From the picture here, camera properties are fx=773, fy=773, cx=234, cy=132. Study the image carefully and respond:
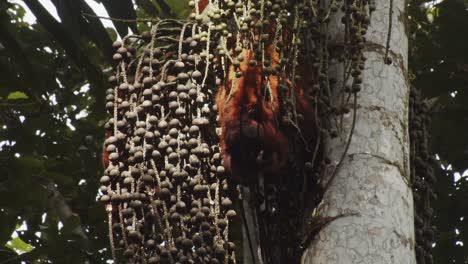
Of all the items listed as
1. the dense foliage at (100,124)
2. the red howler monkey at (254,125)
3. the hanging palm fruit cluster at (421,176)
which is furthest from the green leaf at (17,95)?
the hanging palm fruit cluster at (421,176)

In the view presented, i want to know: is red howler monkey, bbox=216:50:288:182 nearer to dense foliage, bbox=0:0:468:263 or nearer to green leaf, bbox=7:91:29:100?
dense foliage, bbox=0:0:468:263

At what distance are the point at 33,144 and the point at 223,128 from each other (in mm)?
2096

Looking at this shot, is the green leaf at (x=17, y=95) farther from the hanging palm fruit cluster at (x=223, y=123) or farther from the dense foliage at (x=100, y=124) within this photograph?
the hanging palm fruit cluster at (x=223, y=123)

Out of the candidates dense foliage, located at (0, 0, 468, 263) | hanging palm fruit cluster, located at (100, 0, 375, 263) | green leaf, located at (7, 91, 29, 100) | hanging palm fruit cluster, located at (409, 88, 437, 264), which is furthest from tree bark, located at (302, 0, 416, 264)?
green leaf, located at (7, 91, 29, 100)

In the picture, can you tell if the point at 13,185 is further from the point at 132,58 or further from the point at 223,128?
the point at 223,128

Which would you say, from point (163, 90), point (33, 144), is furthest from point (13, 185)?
point (163, 90)

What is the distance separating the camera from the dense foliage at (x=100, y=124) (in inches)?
118

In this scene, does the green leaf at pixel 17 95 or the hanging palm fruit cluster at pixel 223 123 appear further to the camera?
the green leaf at pixel 17 95

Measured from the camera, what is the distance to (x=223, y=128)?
7.11 feet

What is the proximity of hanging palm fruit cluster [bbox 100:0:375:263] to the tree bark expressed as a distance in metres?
0.07

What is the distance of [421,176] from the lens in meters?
2.50

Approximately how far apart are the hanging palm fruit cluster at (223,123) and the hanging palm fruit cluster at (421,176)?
1.24ft

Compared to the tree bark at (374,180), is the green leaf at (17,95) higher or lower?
higher

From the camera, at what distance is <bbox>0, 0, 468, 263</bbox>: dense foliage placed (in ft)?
9.87
